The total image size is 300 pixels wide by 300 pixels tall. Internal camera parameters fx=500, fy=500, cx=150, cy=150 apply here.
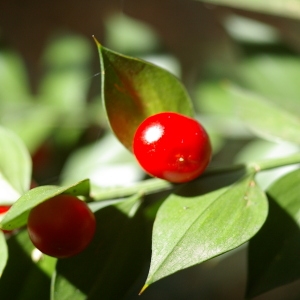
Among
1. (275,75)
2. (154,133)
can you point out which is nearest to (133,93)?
(154,133)

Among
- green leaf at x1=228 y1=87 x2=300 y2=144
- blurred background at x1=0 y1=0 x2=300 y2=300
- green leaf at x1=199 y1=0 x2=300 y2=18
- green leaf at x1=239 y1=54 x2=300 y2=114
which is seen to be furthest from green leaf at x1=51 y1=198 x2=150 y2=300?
green leaf at x1=199 y1=0 x2=300 y2=18

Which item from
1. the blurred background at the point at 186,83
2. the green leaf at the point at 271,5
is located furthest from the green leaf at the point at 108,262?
the green leaf at the point at 271,5

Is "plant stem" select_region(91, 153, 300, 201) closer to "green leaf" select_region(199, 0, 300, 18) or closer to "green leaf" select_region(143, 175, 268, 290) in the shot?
"green leaf" select_region(143, 175, 268, 290)

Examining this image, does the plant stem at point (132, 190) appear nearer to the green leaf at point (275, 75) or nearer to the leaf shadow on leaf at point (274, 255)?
the leaf shadow on leaf at point (274, 255)

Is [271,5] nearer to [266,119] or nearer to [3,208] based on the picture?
[266,119]

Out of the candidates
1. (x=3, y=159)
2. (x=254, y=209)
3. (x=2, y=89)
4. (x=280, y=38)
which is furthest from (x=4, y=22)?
(x=254, y=209)
